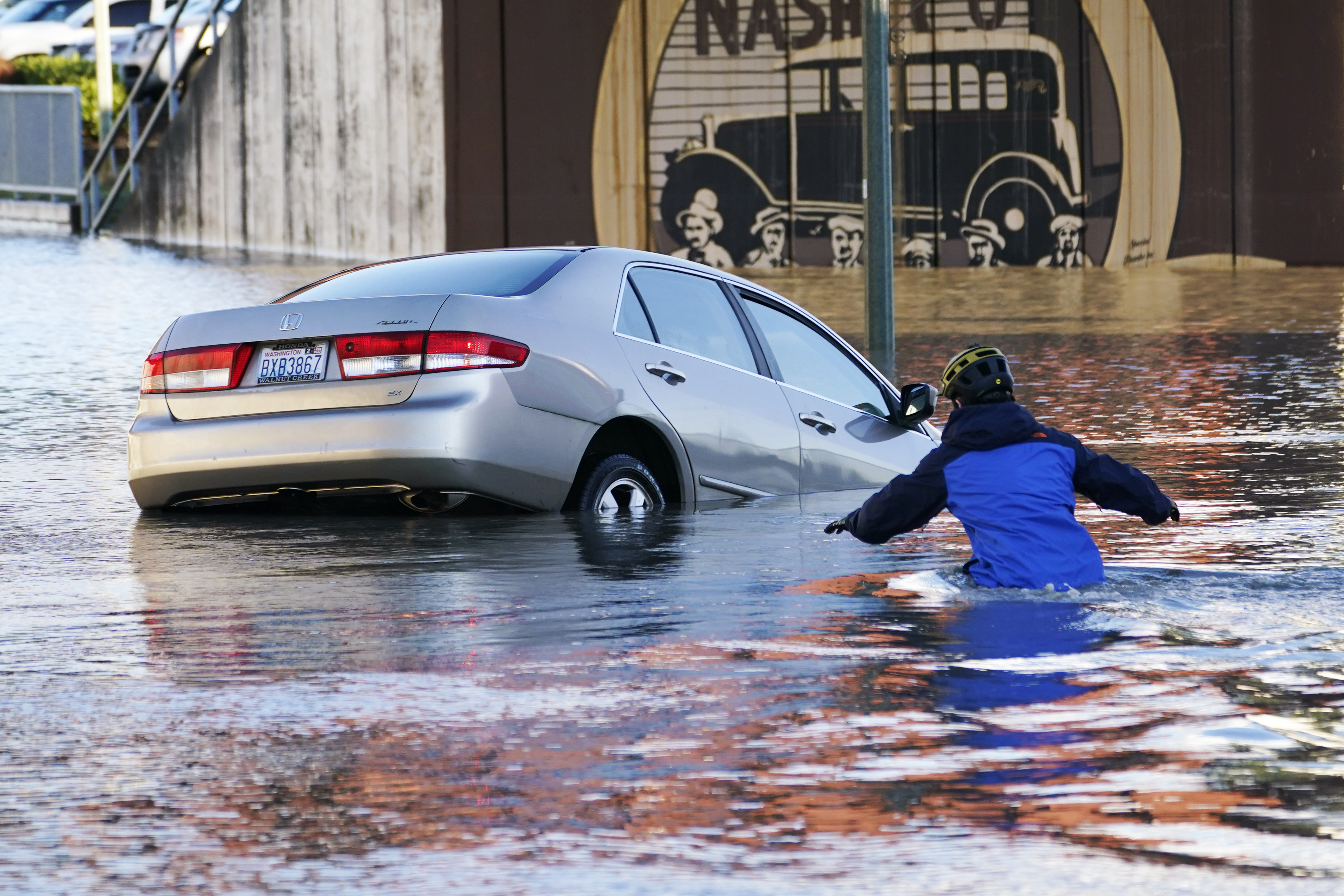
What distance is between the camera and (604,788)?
14.9ft

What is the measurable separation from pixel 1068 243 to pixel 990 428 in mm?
23276

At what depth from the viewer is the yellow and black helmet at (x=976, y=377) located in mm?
6492

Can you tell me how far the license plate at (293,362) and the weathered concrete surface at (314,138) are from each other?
71.6ft

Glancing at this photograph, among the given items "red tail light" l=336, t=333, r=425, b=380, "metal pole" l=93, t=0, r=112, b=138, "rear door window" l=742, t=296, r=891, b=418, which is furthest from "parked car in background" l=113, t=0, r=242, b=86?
"red tail light" l=336, t=333, r=425, b=380

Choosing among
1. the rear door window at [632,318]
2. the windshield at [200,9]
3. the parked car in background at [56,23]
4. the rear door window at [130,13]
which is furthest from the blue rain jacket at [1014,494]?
the rear door window at [130,13]

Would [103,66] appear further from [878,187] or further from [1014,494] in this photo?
[1014,494]

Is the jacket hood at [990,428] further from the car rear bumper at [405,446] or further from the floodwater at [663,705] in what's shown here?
the car rear bumper at [405,446]

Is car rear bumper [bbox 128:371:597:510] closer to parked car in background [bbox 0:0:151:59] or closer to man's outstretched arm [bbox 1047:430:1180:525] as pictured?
man's outstretched arm [bbox 1047:430:1180:525]

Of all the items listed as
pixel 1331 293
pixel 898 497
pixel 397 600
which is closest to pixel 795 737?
pixel 898 497

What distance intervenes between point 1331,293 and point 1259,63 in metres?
5.26

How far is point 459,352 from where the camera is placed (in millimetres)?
8062

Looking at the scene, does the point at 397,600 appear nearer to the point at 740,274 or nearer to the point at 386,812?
the point at 386,812

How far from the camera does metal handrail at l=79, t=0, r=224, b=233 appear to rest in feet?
121

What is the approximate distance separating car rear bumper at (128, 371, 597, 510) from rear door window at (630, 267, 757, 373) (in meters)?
0.73
